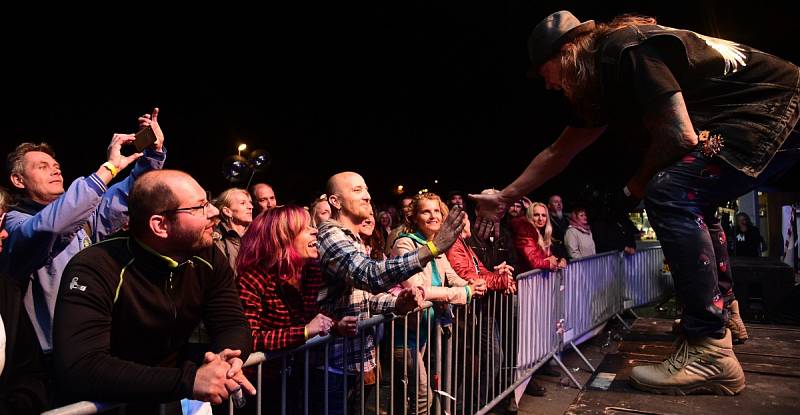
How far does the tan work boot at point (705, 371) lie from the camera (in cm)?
222

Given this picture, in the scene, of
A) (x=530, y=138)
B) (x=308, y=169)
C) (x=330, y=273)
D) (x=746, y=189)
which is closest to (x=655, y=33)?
(x=746, y=189)

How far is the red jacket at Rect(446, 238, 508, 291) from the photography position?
4320mm

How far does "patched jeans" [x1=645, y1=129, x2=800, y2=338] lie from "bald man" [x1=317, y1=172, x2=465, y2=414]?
968mm

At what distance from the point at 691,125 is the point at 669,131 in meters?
0.09

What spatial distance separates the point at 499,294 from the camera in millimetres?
4504

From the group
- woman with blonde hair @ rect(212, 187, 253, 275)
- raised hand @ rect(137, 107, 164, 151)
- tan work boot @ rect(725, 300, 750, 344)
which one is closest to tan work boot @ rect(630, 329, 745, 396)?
tan work boot @ rect(725, 300, 750, 344)

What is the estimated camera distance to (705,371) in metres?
2.23

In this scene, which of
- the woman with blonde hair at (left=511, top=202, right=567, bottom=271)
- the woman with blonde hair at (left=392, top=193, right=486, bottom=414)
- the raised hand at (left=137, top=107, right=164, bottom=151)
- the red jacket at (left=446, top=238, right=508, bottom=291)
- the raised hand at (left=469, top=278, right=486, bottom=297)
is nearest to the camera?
the raised hand at (left=137, top=107, right=164, bottom=151)

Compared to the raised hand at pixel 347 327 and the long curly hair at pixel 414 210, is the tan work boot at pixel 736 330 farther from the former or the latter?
the raised hand at pixel 347 327

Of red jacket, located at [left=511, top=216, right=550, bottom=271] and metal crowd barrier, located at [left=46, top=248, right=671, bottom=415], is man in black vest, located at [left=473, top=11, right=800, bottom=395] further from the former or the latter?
red jacket, located at [left=511, top=216, right=550, bottom=271]

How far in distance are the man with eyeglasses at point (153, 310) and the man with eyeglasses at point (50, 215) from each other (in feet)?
3.15

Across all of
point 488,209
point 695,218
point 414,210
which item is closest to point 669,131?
point 695,218

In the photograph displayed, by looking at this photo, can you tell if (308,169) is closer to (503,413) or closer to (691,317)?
(503,413)

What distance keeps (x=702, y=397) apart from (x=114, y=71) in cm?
1515
